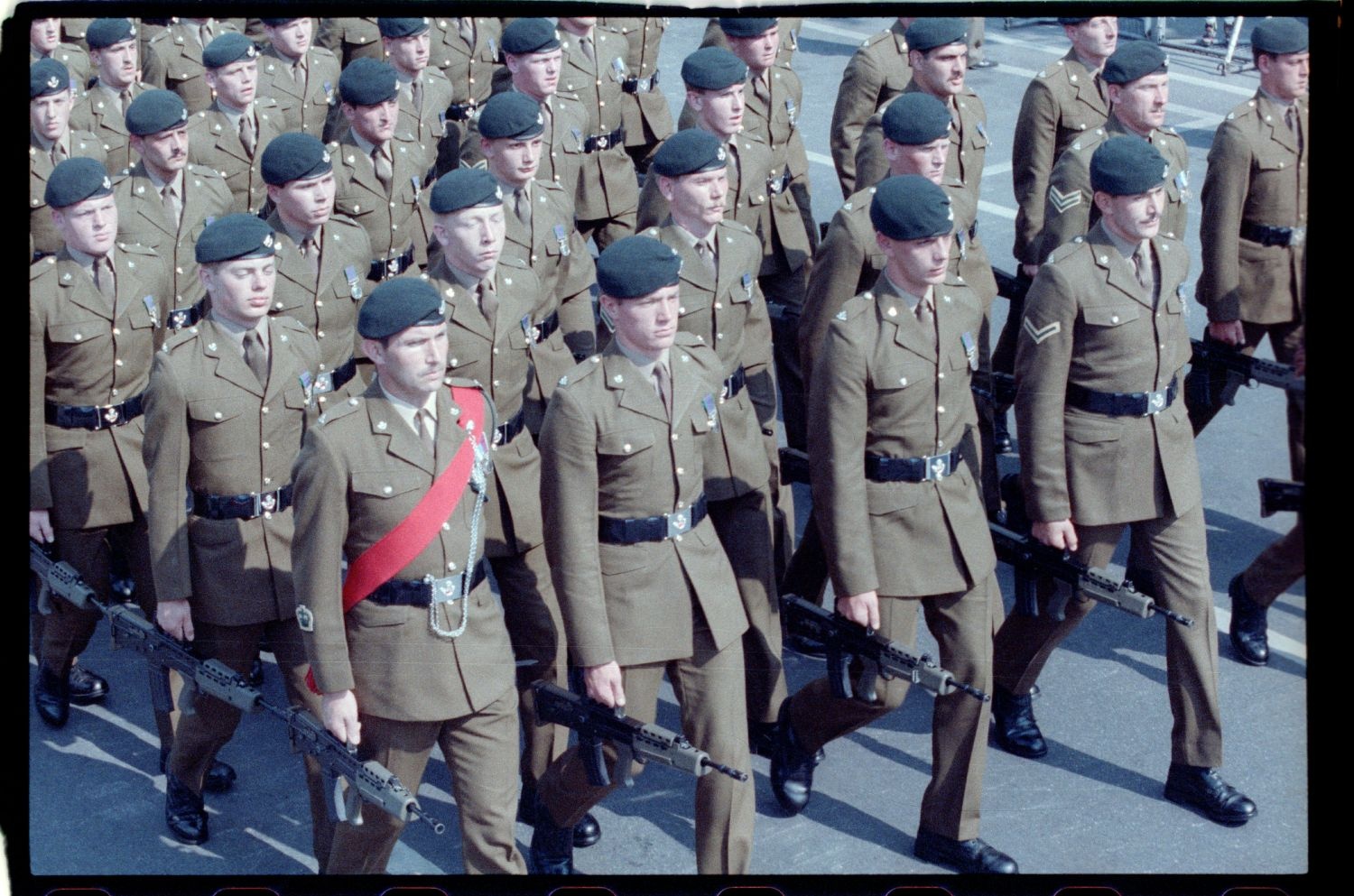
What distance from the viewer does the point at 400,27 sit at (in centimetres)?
1055

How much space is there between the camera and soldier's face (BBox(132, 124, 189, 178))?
908 centimetres

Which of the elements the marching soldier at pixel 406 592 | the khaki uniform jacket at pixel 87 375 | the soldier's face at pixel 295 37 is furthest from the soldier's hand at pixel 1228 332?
the soldier's face at pixel 295 37

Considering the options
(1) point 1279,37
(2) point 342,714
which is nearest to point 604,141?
(1) point 1279,37

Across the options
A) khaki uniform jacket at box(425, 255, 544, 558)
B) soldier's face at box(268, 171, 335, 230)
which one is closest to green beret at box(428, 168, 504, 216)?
khaki uniform jacket at box(425, 255, 544, 558)

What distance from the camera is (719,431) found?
786 centimetres

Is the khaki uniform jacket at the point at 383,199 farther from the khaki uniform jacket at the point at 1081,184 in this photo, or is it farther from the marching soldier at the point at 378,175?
the khaki uniform jacket at the point at 1081,184

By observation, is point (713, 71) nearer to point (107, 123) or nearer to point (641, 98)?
point (641, 98)

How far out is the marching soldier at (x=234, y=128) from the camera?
33.2 feet

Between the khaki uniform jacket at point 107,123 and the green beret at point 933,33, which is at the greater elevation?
the green beret at point 933,33

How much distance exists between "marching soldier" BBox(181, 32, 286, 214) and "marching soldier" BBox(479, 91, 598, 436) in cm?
166

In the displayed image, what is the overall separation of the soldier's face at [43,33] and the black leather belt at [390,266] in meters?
1.49

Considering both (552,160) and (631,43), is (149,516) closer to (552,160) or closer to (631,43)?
(552,160)

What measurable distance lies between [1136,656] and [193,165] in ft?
13.2

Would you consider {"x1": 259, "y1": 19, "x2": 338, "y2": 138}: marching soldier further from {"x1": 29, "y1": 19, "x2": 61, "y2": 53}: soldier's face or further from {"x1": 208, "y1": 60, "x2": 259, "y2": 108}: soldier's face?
{"x1": 29, "y1": 19, "x2": 61, "y2": 53}: soldier's face
